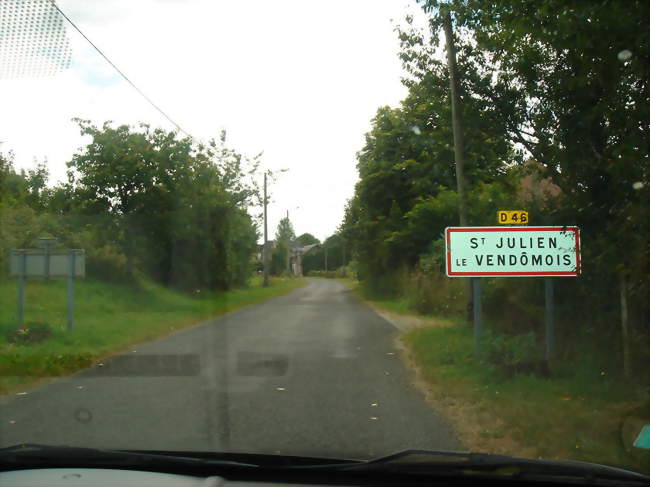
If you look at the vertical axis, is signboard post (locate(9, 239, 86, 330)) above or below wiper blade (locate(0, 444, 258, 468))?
above

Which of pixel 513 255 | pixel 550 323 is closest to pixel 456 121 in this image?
pixel 513 255

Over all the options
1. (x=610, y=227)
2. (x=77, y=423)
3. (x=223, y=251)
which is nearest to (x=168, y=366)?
(x=77, y=423)

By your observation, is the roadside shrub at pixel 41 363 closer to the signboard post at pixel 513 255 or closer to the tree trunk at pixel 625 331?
the signboard post at pixel 513 255

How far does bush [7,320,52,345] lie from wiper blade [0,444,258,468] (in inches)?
383

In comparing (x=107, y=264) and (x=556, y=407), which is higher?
(x=107, y=264)

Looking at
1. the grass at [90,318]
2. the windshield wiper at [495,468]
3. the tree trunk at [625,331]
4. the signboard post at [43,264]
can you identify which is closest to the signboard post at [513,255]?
the tree trunk at [625,331]

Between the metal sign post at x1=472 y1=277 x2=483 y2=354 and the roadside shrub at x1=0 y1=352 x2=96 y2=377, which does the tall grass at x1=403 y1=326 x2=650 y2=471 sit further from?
the roadside shrub at x1=0 y1=352 x2=96 y2=377

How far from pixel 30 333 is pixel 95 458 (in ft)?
33.9

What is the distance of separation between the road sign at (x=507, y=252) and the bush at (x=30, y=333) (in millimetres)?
8147

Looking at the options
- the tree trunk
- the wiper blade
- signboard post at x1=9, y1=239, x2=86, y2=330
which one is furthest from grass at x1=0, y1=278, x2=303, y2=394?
the tree trunk

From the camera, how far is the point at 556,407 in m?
6.75

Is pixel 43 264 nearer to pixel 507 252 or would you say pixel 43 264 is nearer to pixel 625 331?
pixel 507 252

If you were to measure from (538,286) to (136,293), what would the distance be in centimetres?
1746

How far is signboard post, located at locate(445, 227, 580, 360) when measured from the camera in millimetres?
9102
